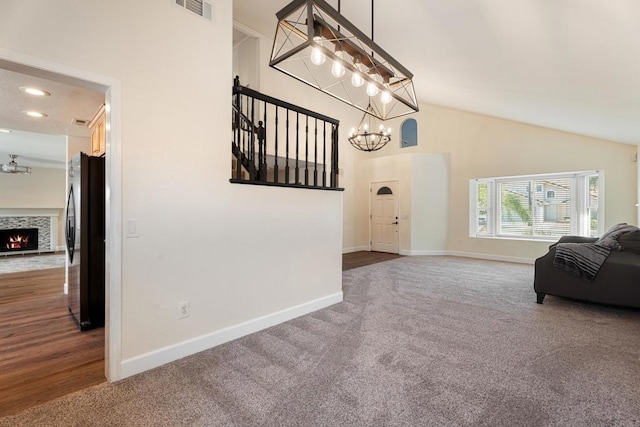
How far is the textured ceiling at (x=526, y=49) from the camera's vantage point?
2160mm

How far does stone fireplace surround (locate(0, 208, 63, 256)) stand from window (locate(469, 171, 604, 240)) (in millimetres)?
11169

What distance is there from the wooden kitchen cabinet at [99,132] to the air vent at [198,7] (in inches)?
59.6

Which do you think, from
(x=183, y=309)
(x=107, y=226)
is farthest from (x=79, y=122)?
(x=183, y=309)

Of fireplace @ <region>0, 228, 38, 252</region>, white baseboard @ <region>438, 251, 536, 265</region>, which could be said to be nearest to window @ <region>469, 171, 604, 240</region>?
white baseboard @ <region>438, 251, 536, 265</region>

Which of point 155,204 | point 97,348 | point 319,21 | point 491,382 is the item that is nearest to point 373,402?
point 491,382

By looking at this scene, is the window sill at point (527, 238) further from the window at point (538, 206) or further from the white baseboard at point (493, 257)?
the white baseboard at point (493, 257)

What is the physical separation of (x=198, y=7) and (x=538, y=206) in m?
6.99

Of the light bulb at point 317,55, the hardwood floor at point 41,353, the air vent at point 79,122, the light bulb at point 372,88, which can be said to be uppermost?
the light bulb at point 317,55

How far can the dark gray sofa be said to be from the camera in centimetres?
298

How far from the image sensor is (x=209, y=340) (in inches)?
93.5

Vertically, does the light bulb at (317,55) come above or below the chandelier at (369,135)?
below

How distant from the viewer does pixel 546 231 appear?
6.08m

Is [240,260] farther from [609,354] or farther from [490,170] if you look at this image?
[490,170]

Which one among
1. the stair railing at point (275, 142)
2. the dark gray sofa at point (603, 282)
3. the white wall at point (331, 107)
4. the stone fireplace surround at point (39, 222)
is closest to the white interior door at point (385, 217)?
the white wall at point (331, 107)
